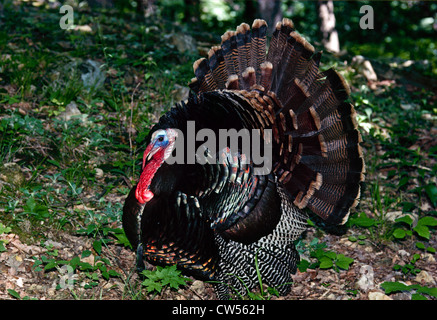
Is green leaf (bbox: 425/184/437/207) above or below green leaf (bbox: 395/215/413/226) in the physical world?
above

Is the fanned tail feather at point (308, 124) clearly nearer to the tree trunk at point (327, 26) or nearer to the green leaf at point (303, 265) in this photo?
the green leaf at point (303, 265)

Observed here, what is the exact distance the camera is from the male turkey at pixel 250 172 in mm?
3492

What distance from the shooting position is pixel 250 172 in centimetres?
378

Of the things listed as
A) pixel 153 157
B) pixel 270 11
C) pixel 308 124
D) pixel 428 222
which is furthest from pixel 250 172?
pixel 270 11

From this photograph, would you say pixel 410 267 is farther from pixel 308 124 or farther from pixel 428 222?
pixel 308 124

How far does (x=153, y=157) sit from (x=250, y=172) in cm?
81

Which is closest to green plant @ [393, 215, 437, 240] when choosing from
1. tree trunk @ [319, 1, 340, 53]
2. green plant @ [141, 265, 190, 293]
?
green plant @ [141, 265, 190, 293]

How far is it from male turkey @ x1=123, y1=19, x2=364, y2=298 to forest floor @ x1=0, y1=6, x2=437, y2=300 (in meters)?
0.34

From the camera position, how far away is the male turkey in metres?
3.49

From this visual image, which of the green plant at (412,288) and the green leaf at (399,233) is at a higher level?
the green leaf at (399,233)

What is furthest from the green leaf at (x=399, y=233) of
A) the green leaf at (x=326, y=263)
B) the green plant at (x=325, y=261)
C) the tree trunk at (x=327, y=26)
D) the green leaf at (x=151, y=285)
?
the tree trunk at (x=327, y=26)

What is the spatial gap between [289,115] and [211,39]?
424cm

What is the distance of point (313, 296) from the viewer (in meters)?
4.06

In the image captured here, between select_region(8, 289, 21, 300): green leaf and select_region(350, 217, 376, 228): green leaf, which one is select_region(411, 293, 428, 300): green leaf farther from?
select_region(8, 289, 21, 300): green leaf
